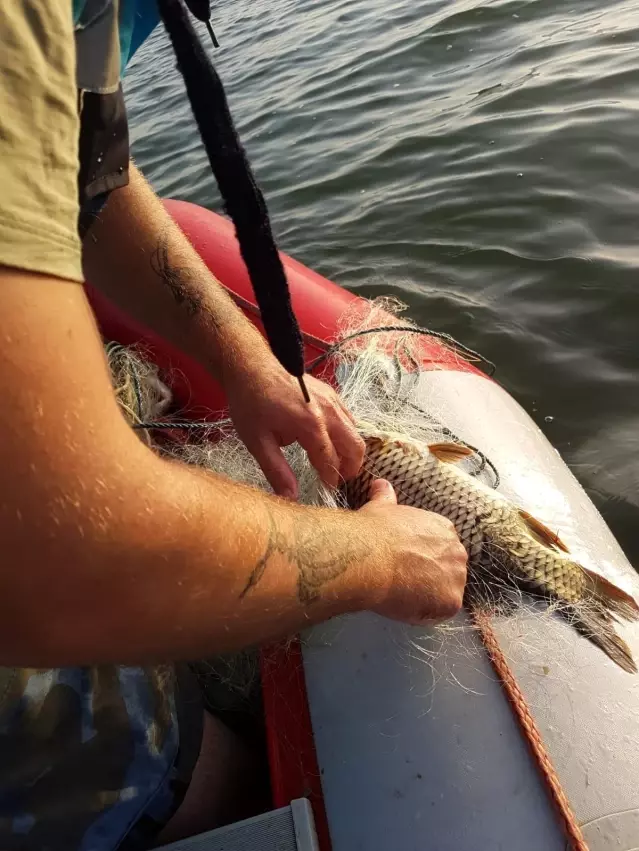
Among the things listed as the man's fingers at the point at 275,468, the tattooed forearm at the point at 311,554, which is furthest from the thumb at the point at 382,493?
the tattooed forearm at the point at 311,554

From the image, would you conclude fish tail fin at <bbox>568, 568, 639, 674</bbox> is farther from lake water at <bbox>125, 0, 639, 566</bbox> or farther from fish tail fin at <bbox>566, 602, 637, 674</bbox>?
lake water at <bbox>125, 0, 639, 566</bbox>

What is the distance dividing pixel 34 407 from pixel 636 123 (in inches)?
225

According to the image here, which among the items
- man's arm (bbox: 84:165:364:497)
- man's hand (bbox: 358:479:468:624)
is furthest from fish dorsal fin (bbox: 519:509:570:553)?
man's arm (bbox: 84:165:364:497)

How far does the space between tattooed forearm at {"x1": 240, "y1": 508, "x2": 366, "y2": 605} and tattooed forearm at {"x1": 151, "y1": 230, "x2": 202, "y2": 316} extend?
1.01 m

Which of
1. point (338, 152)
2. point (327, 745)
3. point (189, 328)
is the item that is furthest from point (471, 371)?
point (338, 152)

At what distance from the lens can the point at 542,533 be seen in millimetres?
2170

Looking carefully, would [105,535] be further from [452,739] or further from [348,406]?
[348,406]

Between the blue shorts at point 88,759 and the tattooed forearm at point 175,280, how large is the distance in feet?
3.48

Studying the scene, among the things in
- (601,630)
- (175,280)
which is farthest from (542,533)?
(175,280)

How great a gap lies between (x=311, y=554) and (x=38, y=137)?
2.76ft

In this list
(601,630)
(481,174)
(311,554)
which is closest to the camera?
(311,554)

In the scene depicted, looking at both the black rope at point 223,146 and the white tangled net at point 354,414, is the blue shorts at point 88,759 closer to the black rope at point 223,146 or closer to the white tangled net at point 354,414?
the white tangled net at point 354,414

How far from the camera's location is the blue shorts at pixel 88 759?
5.43 ft

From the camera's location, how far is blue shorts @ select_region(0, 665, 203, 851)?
5.43ft
